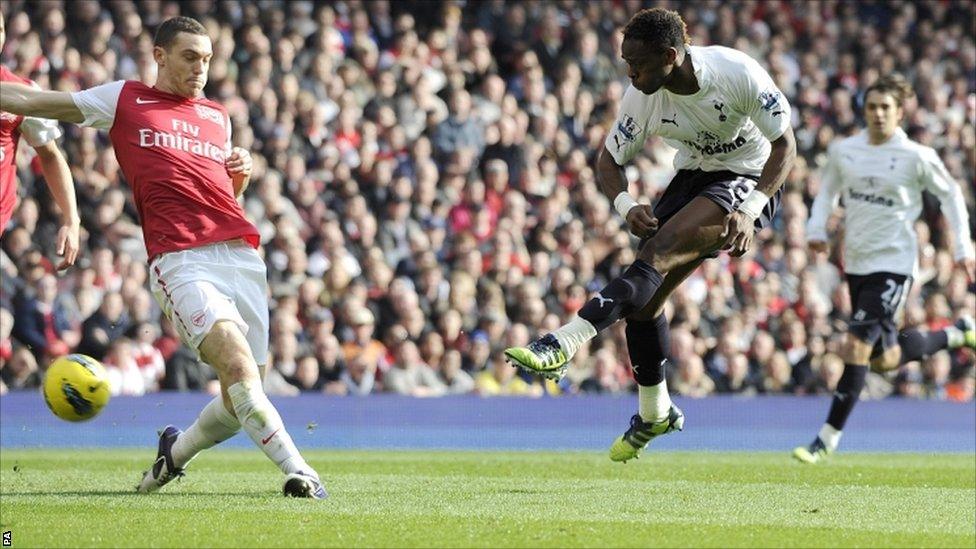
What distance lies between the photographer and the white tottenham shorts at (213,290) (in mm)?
8359

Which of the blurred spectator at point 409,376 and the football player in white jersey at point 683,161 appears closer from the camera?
the football player in white jersey at point 683,161

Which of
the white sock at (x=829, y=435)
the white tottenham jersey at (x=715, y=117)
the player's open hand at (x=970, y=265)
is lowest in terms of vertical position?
the white sock at (x=829, y=435)

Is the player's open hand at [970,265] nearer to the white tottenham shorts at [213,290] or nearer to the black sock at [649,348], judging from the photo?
the black sock at [649,348]

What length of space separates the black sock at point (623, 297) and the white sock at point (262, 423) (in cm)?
176

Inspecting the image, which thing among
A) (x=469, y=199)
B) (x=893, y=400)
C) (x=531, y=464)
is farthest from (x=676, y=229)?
(x=469, y=199)

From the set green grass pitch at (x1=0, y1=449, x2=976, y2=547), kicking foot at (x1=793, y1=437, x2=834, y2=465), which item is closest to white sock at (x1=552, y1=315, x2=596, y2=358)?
green grass pitch at (x1=0, y1=449, x2=976, y2=547)

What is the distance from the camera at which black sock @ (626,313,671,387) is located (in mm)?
9766

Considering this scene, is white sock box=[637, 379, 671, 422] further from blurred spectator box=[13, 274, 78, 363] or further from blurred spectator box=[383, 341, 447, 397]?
blurred spectator box=[13, 274, 78, 363]

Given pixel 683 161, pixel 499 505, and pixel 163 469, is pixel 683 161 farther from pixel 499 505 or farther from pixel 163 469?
pixel 163 469

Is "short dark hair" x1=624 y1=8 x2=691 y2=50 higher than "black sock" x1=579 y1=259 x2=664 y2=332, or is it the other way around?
"short dark hair" x1=624 y1=8 x2=691 y2=50

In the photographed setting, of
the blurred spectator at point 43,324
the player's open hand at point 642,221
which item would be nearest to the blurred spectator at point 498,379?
the blurred spectator at point 43,324

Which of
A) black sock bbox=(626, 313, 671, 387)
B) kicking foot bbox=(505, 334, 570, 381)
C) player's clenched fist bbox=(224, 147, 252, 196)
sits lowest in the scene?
black sock bbox=(626, 313, 671, 387)

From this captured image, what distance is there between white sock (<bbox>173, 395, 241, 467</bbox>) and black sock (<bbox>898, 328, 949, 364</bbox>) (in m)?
6.67

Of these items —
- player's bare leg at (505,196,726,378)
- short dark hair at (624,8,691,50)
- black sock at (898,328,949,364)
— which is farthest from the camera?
black sock at (898,328,949,364)
